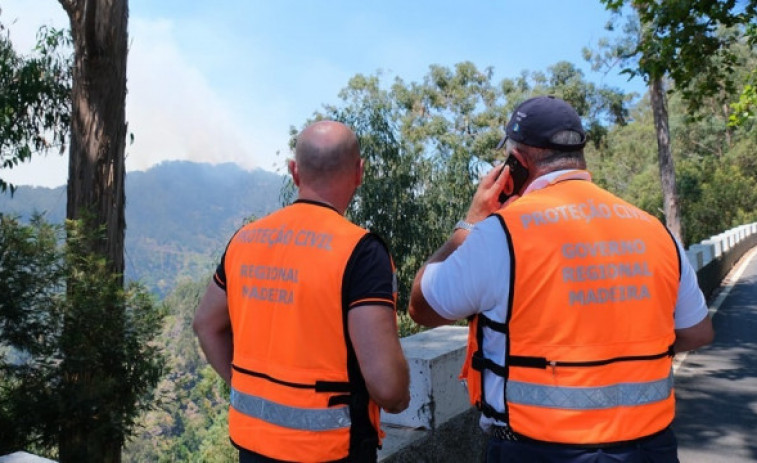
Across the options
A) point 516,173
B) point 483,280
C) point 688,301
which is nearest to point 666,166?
point 688,301

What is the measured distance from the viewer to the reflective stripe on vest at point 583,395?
167 cm

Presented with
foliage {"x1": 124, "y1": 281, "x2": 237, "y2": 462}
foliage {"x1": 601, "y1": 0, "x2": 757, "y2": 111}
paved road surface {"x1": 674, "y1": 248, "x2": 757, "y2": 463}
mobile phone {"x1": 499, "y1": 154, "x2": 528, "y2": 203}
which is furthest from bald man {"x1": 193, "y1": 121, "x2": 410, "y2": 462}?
foliage {"x1": 601, "y1": 0, "x2": 757, "y2": 111}

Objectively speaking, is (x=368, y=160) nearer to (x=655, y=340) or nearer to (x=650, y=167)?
(x=655, y=340)

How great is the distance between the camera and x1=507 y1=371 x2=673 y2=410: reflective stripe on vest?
167cm

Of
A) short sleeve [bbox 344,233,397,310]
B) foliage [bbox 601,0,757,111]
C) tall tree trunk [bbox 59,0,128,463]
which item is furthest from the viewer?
foliage [bbox 601,0,757,111]

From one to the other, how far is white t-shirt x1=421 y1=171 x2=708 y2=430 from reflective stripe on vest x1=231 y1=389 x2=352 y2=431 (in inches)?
17.0

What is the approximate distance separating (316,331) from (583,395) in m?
0.77

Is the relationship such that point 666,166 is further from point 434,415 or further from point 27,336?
point 27,336

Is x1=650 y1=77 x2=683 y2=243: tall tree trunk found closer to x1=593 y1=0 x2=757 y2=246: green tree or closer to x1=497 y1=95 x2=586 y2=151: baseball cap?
x1=593 y1=0 x2=757 y2=246: green tree

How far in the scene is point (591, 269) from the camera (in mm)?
1690

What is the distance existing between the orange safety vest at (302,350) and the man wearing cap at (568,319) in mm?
305

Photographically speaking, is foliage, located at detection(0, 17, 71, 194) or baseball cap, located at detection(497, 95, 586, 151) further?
foliage, located at detection(0, 17, 71, 194)

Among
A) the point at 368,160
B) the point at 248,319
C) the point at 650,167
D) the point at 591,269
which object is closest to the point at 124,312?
the point at 248,319

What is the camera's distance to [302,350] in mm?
1844
